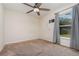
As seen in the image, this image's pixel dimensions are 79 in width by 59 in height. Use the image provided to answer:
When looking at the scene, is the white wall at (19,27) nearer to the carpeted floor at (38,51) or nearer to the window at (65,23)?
the carpeted floor at (38,51)

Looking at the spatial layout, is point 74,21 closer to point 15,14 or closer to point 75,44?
point 75,44

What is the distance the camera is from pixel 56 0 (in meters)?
1.33

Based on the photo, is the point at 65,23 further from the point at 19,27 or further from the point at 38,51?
the point at 19,27

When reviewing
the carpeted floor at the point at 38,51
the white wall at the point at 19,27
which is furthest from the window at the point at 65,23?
the white wall at the point at 19,27

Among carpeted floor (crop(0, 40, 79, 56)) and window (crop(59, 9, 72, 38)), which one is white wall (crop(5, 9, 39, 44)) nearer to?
carpeted floor (crop(0, 40, 79, 56))

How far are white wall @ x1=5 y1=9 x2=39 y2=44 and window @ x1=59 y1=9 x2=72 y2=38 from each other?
7.99 feet

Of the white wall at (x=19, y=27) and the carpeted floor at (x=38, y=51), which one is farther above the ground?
the white wall at (x=19, y=27)

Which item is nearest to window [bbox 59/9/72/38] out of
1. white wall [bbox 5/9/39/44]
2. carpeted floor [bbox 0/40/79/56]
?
carpeted floor [bbox 0/40/79/56]

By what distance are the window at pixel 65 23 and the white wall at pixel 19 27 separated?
2.44 meters

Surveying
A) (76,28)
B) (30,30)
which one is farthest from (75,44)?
(30,30)

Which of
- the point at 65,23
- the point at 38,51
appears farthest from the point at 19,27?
the point at 65,23

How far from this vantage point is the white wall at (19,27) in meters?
4.47

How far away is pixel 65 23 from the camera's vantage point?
4035mm

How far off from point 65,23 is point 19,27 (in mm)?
2951
